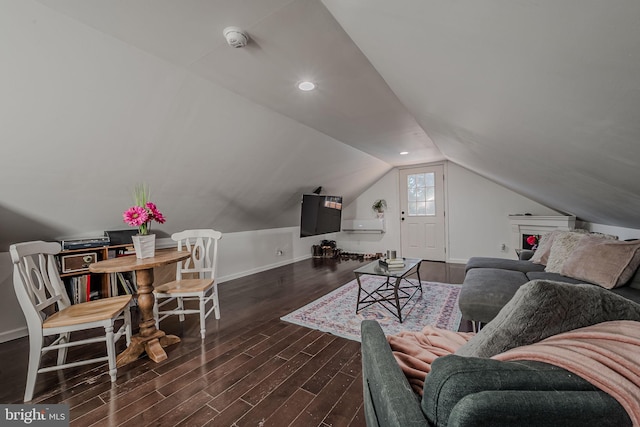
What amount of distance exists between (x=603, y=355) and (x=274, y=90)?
7.92 feet

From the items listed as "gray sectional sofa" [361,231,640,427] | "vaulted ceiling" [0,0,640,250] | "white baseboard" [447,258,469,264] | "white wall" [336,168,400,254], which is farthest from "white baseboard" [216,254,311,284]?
"gray sectional sofa" [361,231,640,427]

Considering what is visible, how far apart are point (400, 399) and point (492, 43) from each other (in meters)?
1.15

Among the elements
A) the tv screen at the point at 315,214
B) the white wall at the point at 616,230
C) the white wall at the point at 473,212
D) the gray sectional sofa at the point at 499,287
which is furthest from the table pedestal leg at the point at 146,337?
the white wall at the point at 473,212

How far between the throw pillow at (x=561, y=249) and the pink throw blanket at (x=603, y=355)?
2.30 metres

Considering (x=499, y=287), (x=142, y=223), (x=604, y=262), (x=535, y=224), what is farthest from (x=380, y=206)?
(x=142, y=223)

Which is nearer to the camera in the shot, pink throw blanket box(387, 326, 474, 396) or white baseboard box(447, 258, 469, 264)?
pink throw blanket box(387, 326, 474, 396)

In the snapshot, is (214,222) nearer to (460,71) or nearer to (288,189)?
(288,189)

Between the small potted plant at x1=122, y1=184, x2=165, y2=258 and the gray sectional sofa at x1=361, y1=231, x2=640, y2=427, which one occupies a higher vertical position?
the small potted plant at x1=122, y1=184, x2=165, y2=258

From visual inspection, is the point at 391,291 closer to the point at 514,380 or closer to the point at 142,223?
the point at 142,223

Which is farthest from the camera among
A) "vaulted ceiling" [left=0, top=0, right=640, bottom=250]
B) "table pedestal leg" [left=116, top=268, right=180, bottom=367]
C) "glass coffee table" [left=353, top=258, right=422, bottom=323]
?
"glass coffee table" [left=353, top=258, right=422, bottom=323]

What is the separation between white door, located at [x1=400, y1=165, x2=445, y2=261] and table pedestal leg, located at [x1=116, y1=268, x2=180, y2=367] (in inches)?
192

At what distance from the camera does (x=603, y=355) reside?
1.90ft

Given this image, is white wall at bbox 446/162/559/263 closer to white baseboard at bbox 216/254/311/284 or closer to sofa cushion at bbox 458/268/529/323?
sofa cushion at bbox 458/268/529/323

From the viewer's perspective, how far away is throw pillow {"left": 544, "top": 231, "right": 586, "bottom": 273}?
2410 mm
